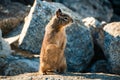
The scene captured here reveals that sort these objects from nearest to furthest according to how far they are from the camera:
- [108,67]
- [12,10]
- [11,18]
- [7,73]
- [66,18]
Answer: [66,18], [7,73], [108,67], [11,18], [12,10]

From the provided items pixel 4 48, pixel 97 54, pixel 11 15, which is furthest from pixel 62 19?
pixel 11 15

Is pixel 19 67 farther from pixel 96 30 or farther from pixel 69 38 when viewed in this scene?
pixel 96 30

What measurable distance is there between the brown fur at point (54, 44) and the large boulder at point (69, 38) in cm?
377

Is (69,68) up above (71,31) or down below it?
below

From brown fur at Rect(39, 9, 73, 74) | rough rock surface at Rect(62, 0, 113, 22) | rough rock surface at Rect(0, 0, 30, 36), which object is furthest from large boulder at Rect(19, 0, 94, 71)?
rough rock surface at Rect(62, 0, 113, 22)

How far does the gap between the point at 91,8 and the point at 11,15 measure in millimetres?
4490

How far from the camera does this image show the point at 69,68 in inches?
603

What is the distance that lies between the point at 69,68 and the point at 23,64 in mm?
1938

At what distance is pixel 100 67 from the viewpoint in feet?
50.4

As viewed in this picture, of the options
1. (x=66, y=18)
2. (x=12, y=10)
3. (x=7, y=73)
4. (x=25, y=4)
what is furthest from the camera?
(x=25, y=4)

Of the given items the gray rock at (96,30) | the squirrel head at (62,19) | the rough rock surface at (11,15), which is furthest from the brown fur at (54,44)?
the rough rock surface at (11,15)

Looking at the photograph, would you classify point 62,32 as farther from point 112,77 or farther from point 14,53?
point 14,53

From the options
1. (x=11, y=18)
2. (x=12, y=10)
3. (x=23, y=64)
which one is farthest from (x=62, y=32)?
(x=12, y=10)

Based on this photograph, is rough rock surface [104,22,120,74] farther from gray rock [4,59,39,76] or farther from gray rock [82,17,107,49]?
gray rock [4,59,39,76]
